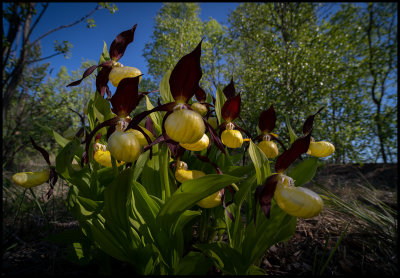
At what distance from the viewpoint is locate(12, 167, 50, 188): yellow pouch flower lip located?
1.05 m

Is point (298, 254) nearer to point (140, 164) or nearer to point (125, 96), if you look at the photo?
point (140, 164)

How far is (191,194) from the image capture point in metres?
0.72

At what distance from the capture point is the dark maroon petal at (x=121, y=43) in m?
1.07

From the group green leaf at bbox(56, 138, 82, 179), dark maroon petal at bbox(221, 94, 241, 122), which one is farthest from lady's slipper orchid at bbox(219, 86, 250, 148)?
green leaf at bbox(56, 138, 82, 179)

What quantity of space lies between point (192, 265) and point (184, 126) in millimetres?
638

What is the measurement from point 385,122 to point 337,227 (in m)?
4.01

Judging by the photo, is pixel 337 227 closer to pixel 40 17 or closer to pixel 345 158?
pixel 345 158

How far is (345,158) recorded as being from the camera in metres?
3.57

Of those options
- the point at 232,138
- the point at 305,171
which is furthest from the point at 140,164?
the point at 305,171

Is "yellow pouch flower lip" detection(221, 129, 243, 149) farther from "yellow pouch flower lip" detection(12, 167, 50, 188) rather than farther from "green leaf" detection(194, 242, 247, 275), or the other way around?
"yellow pouch flower lip" detection(12, 167, 50, 188)

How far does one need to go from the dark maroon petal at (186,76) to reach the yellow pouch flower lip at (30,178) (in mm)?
962

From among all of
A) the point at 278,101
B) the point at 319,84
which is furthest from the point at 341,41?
the point at 278,101

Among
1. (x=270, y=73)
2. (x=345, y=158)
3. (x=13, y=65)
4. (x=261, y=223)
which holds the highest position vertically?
(x=270, y=73)

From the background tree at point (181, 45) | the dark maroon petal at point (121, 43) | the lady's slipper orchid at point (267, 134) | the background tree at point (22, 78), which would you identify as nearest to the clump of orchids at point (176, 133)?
the dark maroon petal at point (121, 43)
